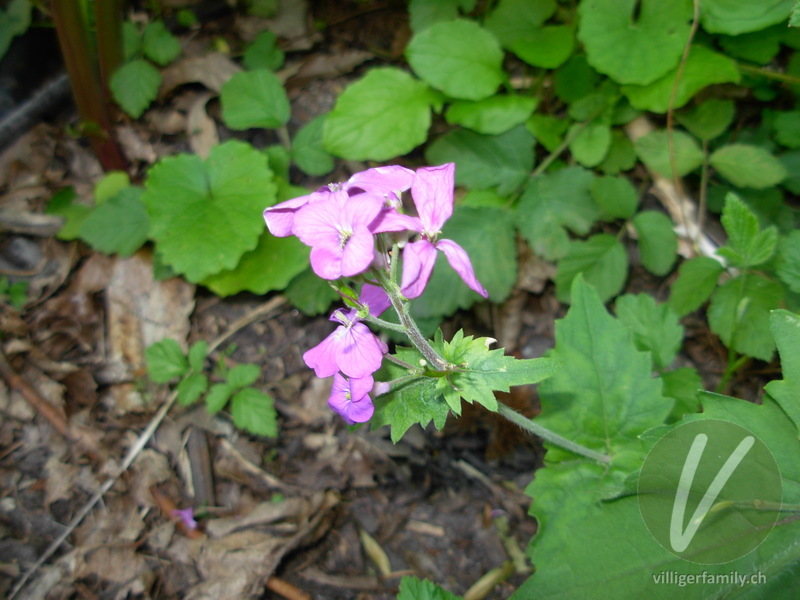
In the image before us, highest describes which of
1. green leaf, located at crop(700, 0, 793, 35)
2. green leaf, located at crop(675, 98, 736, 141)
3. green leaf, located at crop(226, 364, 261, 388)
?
green leaf, located at crop(700, 0, 793, 35)

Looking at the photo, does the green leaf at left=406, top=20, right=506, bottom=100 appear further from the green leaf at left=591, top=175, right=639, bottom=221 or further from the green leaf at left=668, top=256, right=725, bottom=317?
the green leaf at left=668, top=256, right=725, bottom=317

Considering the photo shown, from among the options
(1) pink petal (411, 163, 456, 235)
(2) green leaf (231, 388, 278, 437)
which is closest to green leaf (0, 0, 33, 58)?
(2) green leaf (231, 388, 278, 437)

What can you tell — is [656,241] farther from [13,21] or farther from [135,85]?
[13,21]

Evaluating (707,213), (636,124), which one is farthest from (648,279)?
(636,124)

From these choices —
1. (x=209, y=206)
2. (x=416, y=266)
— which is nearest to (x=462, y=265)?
(x=416, y=266)

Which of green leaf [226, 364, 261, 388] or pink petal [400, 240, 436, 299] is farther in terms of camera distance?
green leaf [226, 364, 261, 388]
